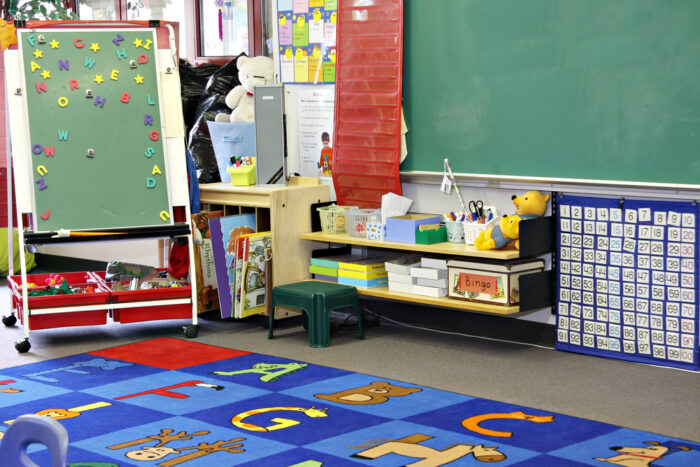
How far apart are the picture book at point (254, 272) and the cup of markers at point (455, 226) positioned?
103 cm

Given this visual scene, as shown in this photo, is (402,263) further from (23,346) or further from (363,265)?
(23,346)

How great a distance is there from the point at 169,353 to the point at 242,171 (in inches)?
48.1

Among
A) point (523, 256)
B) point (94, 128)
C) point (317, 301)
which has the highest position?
point (94, 128)

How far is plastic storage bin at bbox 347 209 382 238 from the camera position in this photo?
5.12 metres

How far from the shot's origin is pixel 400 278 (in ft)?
16.3

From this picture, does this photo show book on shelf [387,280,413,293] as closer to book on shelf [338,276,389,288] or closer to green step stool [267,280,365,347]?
book on shelf [338,276,389,288]

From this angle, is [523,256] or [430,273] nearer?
[523,256]

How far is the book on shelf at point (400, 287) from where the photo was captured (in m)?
4.92

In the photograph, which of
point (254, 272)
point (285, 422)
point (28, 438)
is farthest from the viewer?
point (254, 272)

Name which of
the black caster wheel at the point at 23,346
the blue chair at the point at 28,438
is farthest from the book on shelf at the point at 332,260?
the blue chair at the point at 28,438

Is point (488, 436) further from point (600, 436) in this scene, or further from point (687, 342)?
point (687, 342)

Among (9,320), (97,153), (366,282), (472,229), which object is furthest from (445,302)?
(9,320)

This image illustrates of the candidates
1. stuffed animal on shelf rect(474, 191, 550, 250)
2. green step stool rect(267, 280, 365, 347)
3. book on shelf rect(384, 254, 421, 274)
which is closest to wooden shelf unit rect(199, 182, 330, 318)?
green step stool rect(267, 280, 365, 347)

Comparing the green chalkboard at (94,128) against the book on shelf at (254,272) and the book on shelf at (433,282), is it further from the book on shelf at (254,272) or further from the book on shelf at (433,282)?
the book on shelf at (433,282)
